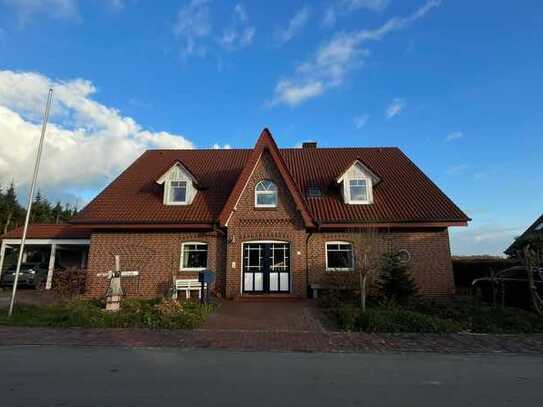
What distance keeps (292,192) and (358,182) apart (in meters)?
3.69

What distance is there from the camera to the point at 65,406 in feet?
14.9

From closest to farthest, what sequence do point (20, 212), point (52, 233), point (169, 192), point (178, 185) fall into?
point (169, 192)
point (178, 185)
point (52, 233)
point (20, 212)

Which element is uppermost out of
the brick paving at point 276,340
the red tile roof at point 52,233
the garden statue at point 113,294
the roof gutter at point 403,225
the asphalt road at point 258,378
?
the red tile roof at point 52,233

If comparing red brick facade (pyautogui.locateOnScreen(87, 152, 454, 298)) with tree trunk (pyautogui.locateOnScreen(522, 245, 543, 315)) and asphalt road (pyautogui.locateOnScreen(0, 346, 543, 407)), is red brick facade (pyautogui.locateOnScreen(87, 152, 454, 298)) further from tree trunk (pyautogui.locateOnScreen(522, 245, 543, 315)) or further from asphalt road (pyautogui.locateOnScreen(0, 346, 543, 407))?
asphalt road (pyautogui.locateOnScreen(0, 346, 543, 407))

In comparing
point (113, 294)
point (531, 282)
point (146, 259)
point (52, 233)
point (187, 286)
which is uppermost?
point (52, 233)

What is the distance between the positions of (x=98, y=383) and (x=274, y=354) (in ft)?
11.0

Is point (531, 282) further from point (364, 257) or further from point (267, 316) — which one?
point (267, 316)

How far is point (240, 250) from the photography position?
645 inches

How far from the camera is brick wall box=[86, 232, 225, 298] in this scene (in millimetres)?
16453

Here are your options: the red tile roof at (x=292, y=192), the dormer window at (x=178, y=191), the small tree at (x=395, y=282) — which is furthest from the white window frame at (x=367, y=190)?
the dormer window at (x=178, y=191)

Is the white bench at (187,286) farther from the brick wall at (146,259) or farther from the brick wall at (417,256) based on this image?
the brick wall at (417,256)

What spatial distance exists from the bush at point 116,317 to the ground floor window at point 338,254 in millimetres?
6557

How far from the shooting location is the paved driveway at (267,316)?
10.4 metres

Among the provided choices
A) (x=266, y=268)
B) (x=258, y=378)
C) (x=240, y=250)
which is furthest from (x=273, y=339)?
(x=240, y=250)
